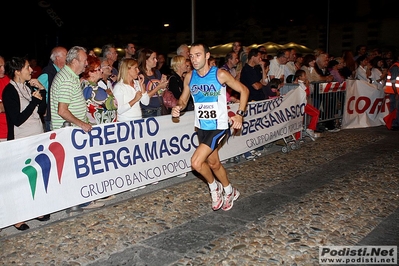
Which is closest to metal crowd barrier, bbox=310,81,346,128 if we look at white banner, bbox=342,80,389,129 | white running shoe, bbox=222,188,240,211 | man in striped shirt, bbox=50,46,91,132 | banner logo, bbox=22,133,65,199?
white banner, bbox=342,80,389,129

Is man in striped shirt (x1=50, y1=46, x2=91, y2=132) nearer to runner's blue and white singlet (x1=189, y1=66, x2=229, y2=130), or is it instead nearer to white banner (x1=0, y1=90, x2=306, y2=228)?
white banner (x1=0, y1=90, x2=306, y2=228)

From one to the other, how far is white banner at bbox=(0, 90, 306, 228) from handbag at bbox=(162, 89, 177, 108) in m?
0.35

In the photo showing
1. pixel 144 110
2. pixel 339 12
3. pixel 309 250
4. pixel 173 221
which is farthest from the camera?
pixel 339 12

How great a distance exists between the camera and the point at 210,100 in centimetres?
551

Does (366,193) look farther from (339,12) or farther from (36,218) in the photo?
(339,12)

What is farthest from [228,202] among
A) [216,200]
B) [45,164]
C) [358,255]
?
[45,164]

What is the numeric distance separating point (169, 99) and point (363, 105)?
6.91m

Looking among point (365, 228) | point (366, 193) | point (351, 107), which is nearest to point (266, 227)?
point (365, 228)

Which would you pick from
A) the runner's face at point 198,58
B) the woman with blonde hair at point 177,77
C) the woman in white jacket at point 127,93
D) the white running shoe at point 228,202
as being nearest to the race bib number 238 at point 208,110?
the runner's face at point 198,58

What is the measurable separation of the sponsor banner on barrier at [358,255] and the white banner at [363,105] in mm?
7737

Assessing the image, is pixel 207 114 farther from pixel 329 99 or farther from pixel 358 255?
pixel 329 99

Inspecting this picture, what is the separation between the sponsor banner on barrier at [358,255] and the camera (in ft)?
14.0

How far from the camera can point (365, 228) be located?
5.09 m

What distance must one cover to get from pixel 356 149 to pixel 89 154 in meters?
6.00
